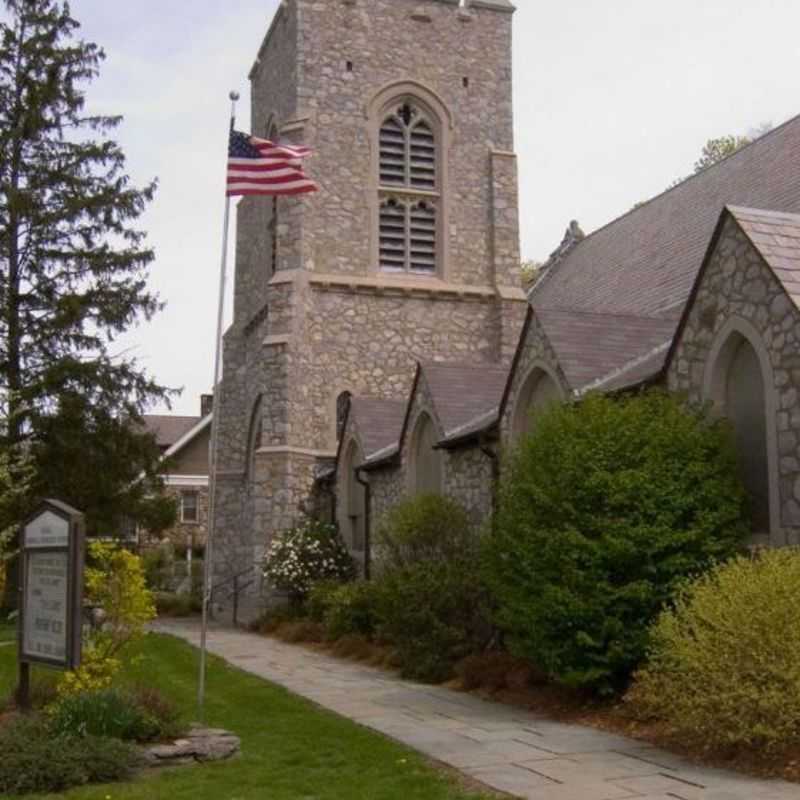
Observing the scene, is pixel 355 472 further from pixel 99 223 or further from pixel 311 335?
pixel 99 223

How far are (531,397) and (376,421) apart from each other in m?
8.26

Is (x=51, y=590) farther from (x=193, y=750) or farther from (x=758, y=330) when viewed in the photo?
(x=758, y=330)

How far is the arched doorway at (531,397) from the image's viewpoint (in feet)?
46.6

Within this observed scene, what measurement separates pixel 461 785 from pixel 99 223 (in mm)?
21177

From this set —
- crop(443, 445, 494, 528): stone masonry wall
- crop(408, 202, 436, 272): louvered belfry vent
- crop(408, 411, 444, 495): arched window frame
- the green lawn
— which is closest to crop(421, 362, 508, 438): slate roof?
crop(408, 411, 444, 495): arched window frame

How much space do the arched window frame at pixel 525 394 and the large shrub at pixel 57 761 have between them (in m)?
7.72

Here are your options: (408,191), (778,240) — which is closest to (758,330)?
(778,240)

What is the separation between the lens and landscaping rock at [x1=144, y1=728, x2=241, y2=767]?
8.38 meters

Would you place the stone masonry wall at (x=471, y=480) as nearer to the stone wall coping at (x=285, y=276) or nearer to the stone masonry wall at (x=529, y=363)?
the stone masonry wall at (x=529, y=363)

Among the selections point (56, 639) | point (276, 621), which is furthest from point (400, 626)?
point (276, 621)

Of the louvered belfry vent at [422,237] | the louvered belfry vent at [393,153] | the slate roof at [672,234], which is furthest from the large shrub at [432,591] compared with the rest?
the louvered belfry vent at [393,153]

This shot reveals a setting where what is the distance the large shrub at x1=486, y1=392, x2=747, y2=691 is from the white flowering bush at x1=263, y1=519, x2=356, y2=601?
11705 mm

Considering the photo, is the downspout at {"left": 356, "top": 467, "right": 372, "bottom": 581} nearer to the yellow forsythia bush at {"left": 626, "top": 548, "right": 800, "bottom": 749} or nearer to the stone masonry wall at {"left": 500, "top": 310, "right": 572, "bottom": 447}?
the stone masonry wall at {"left": 500, "top": 310, "right": 572, "bottom": 447}

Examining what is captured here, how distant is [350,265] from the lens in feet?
84.8
